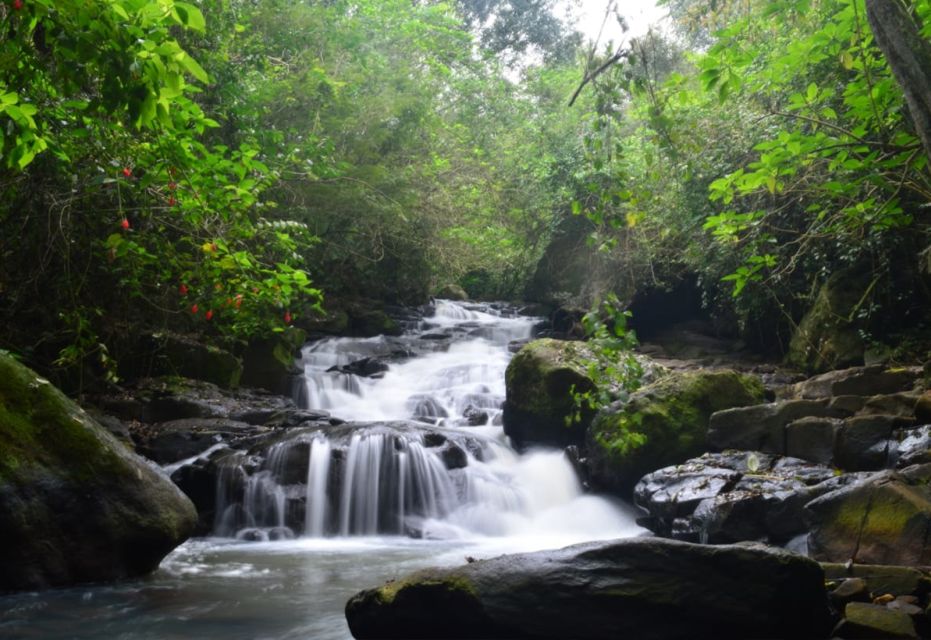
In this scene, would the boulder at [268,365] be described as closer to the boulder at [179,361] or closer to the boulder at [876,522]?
the boulder at [179,361]

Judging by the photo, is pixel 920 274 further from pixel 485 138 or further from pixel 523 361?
pixel 485 138

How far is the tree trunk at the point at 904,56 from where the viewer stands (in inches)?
140

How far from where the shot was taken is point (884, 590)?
4309mm

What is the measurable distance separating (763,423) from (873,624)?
4431 millimetres

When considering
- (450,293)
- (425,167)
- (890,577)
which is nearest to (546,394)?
(890,577)

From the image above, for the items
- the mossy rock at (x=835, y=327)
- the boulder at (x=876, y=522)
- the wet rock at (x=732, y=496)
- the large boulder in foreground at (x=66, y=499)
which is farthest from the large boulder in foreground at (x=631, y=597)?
the mossy rock at (x=835, y=327)

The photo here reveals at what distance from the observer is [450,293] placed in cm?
2528

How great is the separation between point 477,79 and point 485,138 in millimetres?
2461

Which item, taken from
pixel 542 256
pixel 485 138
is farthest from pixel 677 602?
pixel 485 138

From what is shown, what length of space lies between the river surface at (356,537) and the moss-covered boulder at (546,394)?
0.32 m

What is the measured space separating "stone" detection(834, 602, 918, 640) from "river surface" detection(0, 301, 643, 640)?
314cm

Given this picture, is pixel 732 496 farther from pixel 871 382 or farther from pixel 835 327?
pixel 835 327

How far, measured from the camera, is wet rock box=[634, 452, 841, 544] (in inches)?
252

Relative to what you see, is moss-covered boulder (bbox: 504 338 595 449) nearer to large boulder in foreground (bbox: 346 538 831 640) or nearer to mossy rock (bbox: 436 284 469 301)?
large boulder in foreground (bbox: 346 538 831 640)
